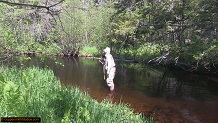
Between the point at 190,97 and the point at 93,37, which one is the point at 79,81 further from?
the point at 93,37

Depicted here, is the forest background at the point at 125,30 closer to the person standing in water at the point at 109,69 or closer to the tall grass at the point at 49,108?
the tall grass at the point at 49,108

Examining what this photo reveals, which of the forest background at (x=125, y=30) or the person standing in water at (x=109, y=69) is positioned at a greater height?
the forest background at (x=125, y=30)

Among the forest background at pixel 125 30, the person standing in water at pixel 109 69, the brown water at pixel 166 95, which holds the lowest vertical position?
the brown water at pixel 166 95

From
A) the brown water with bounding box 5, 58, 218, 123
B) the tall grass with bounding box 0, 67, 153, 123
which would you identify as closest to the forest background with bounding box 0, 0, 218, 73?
the tall grass with bounding box 0, 67, 153, 123

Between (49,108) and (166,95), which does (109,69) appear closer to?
(166,95)

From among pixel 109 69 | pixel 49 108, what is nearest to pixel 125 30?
pixel 109 69

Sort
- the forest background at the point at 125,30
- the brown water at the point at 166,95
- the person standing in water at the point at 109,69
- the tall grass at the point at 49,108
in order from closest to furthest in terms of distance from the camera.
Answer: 1. the tall grass at the point at 49,108
2. the forest background at the point at 125,30
3. the brown water at the point at 166,95
4. the person standing in water at the point at 109,69

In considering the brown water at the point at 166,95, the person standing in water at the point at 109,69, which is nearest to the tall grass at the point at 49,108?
the brown water at the point at 166,95

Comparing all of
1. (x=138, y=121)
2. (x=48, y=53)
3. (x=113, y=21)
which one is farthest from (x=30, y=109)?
(x=113, y=21)

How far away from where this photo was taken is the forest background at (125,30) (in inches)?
378

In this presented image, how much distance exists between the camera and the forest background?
31.5 feet

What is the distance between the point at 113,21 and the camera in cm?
3253

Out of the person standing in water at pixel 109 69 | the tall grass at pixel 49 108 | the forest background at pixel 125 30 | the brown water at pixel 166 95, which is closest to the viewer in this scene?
the tall grass at pixel 49 108

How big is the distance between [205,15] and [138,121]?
9697 millimetres
